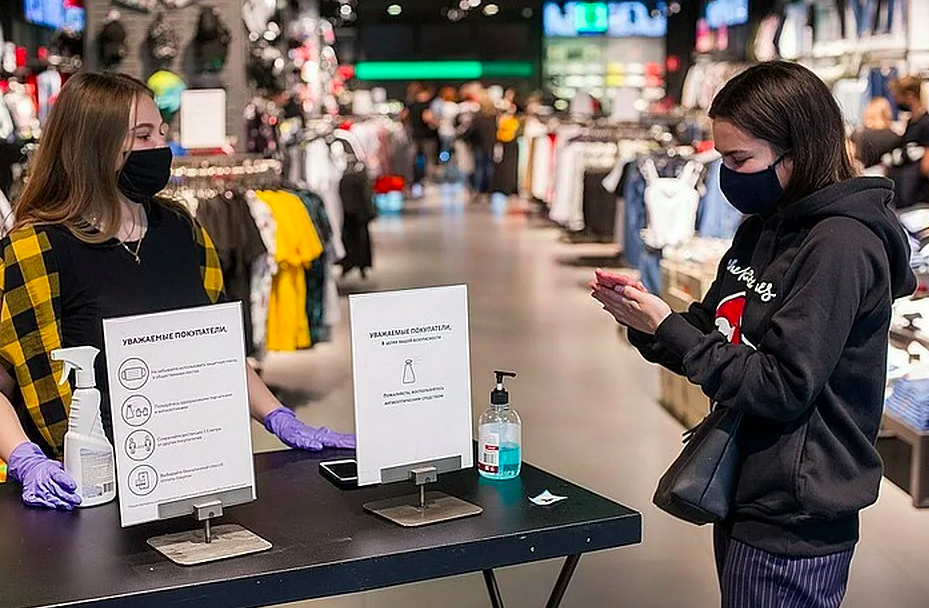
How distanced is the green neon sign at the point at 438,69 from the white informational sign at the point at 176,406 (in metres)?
29.0

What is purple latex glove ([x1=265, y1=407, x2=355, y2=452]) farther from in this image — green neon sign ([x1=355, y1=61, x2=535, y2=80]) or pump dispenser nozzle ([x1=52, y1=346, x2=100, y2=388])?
green neon sign ([x1=355, y1=61, x2=535, y2=80])

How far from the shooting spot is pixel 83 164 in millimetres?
2785

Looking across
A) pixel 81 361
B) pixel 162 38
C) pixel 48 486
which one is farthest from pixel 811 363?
pixel 162 38

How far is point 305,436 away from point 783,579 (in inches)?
40.7

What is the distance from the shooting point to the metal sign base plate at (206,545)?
6.89 ft

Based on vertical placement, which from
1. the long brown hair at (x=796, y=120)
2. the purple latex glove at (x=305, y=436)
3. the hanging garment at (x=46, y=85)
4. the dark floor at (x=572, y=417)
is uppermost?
the hanging garment at (x=46, y=85)

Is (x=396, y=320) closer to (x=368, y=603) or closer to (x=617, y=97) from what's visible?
(x=368, y=603)

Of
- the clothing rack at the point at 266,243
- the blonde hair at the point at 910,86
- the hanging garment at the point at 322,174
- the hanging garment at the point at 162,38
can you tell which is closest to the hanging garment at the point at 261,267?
the clothing rack at the point at 266,243

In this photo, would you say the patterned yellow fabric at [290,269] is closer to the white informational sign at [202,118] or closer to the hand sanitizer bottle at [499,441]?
the white informational sign at [202,118]

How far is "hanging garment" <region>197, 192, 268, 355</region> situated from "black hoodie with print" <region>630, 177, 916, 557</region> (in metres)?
3.89

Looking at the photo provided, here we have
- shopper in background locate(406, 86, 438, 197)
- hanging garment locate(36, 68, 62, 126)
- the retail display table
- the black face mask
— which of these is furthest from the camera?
shopper in background locate(406, 86, 438, 197)

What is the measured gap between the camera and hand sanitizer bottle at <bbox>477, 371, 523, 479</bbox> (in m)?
2.51

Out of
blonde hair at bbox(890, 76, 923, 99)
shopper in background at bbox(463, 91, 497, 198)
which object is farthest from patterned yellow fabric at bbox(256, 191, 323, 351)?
shopper in background at bbox(463, 91, 497, 198)

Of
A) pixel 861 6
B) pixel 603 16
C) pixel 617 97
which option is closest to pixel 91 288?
pixel 617 97
